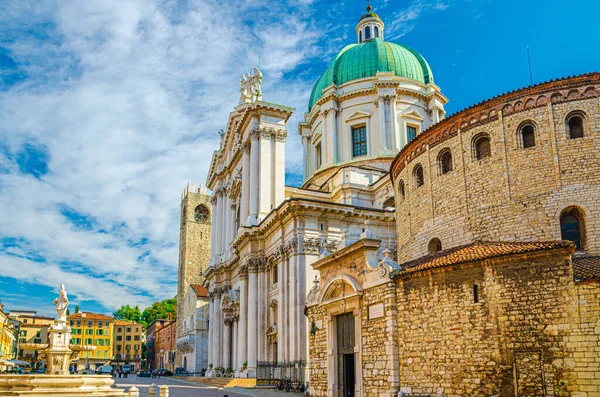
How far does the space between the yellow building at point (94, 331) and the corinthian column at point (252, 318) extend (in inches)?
2776

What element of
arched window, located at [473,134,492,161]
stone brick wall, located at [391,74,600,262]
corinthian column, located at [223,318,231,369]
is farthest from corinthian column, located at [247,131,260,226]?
arched window, located at [473,134,492,161]

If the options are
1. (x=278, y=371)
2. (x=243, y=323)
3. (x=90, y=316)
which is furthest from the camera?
(x=90, y=316)

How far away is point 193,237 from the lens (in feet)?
278

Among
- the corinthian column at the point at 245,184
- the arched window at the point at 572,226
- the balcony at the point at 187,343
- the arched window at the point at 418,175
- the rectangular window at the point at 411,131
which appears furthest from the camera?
the balcony at the point at 187,343

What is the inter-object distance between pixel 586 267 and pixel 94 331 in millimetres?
100193

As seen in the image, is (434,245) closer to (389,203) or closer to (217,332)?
(389,203)

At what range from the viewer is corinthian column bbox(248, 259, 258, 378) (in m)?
37.7

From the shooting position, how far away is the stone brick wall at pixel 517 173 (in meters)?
19.8

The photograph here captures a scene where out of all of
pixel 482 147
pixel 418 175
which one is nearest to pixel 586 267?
pixel 482 147

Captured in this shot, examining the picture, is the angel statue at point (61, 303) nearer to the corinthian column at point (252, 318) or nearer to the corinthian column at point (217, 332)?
the corinthian column at point (252, 318)

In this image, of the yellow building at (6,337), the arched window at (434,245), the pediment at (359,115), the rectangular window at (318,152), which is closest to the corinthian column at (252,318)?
the rectangular window at (318,152)

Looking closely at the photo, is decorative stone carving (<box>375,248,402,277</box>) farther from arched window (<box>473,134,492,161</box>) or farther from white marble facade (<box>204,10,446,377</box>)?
white marble facade (<box>204,10,446,377</box>)

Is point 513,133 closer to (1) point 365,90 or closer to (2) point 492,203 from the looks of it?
(2) point 492,203

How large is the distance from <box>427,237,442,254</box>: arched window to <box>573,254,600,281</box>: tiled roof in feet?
18.7
